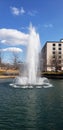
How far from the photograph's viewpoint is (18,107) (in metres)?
19.0

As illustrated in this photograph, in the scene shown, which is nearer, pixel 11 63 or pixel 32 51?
pixel 32 51

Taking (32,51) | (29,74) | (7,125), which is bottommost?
(7,125)

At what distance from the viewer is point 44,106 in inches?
761

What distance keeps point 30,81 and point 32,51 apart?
5.64m

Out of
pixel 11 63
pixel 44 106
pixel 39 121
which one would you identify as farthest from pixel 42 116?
pixel 11 63

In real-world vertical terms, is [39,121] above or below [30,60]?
below

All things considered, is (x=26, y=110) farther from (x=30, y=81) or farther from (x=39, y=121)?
(x=30, y=81)

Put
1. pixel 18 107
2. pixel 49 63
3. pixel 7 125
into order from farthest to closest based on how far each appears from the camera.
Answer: pixel 49 63
pixel 18 107
pixel 7 125

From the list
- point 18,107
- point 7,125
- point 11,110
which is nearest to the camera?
point 7,125

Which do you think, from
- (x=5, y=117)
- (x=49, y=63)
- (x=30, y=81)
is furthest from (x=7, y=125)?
(x=49, y=63)

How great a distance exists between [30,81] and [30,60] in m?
4.14

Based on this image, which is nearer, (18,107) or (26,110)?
(26,110)

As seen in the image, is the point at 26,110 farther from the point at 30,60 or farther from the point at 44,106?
the point at 30,60

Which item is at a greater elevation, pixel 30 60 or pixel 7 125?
pixel 30 60
